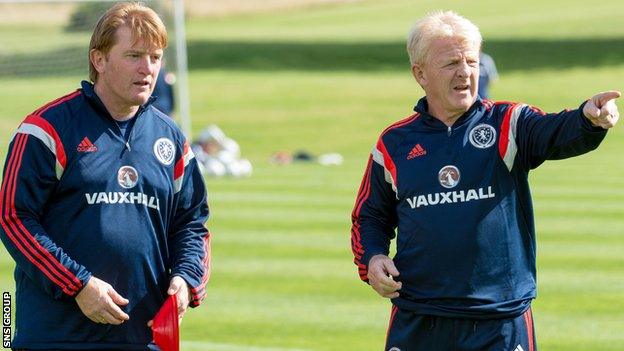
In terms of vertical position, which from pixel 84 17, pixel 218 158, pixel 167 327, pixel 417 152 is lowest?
pixel 167 327

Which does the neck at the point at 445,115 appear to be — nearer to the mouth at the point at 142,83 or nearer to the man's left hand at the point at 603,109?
the man's left hand at the point at 603,109

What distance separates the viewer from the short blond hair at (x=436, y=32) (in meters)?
5.64

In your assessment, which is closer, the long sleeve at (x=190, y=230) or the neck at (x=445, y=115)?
the long sleeve at (x=190, y=230)

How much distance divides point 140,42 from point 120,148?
433 millimetres

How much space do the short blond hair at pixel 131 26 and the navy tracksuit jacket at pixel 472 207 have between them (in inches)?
44.2

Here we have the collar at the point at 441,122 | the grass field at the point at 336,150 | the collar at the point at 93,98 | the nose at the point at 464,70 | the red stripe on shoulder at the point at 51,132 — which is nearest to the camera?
the red stripe on shoulder at the point at 51,132

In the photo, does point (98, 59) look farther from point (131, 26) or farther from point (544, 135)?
point (544, 135)

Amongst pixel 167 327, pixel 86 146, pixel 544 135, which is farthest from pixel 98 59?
pixel 544 135

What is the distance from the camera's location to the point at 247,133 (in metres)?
33.4

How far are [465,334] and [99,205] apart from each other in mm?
1568

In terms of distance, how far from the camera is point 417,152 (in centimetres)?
572

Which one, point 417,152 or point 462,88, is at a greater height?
point 462,88

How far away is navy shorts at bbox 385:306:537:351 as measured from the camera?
18.2 feet

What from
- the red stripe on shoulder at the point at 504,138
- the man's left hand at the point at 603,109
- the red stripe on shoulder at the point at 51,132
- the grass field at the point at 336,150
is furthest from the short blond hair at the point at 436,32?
the grass field at the point at 336,150
